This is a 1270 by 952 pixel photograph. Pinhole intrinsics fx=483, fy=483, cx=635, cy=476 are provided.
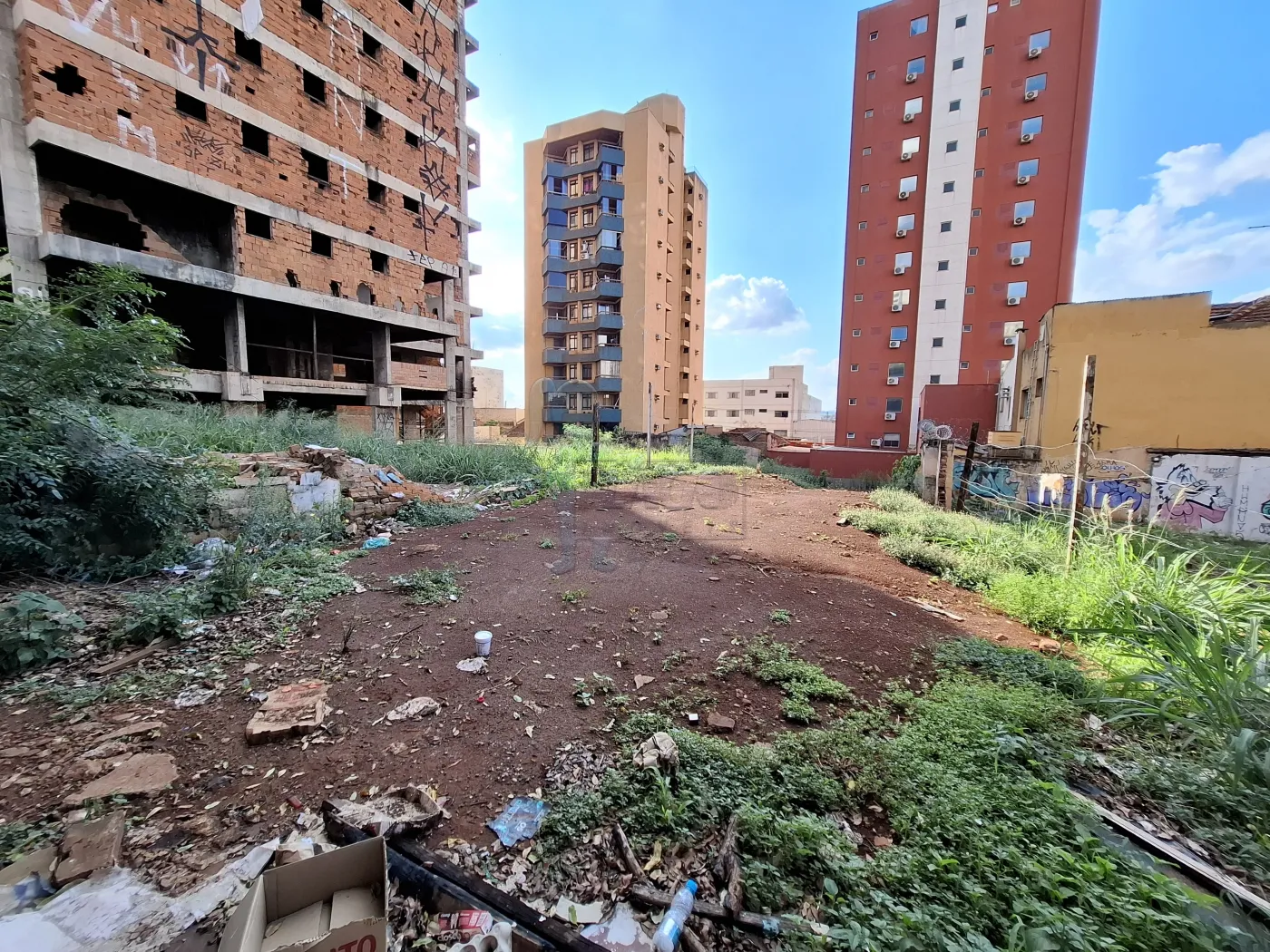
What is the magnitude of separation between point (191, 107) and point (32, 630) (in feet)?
44.5

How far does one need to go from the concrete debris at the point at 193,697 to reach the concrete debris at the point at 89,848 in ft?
2.96

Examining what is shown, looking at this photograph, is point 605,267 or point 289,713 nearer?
point 289,713

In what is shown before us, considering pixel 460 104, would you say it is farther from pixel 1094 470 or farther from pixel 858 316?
pixel 1094 470

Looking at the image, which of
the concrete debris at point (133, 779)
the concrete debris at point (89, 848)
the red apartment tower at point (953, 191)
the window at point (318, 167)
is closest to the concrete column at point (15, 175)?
the window at point (318, 167)

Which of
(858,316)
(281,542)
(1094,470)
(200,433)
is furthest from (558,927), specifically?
(858,316)

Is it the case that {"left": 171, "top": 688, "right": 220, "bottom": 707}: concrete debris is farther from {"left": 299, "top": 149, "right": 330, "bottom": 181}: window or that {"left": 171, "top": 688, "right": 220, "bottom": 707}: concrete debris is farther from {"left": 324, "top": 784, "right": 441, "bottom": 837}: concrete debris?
{"left": 299, "top": 149, "right": 330, "bottom": 181}: window

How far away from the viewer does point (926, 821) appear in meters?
1.88

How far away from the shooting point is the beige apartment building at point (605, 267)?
2844cm

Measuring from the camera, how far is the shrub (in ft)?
9.03

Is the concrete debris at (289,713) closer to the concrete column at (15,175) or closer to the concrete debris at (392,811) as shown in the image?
the concrete debris at (392,811)

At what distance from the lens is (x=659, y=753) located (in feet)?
7.27

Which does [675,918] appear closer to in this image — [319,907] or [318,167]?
[319,907]

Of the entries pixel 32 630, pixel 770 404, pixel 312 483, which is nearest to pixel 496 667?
pixel 32 630

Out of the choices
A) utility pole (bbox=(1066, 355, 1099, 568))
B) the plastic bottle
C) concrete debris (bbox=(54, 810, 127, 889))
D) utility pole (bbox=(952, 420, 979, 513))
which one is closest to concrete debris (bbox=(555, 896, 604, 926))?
the plastic bottle
